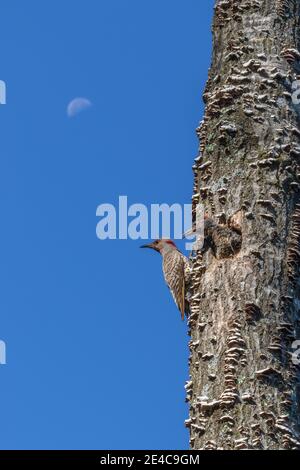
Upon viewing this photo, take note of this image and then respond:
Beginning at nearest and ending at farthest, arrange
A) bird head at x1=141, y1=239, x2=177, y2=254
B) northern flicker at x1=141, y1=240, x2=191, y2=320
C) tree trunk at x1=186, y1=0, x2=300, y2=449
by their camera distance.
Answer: tree trunk at x1=186, y1=0, x2=300, y2=449 < northern flicker at x1=141, y1=240, x2=191, y2=320 < bird head at x1=141, y1=239, x2=177, y2=254

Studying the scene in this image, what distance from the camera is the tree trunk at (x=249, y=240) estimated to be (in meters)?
5.99

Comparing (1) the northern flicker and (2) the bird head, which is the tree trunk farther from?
(2) the bird head

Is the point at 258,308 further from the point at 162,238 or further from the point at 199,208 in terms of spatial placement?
the point at 162,238

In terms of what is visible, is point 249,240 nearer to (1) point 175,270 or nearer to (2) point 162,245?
(1) point 175,270

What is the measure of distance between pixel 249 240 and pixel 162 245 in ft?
9.52

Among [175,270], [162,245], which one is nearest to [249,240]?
[175,270]

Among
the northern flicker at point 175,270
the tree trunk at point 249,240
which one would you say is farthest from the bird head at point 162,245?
the tree trunk at point 249,240

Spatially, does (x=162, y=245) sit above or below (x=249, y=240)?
above

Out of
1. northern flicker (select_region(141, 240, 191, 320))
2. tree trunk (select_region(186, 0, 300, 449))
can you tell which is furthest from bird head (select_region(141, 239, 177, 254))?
tree trunk (select_region(186, 0, 300, 449))

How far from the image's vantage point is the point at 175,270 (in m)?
8.36

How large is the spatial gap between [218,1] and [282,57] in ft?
2.02

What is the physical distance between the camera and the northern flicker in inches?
305

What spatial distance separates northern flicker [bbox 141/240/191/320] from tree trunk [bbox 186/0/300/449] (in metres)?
0.89

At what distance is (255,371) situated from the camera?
6.02 m
